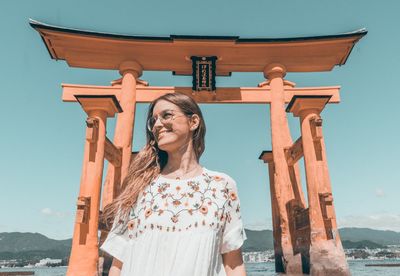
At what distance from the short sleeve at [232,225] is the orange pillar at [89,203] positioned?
21.3ft

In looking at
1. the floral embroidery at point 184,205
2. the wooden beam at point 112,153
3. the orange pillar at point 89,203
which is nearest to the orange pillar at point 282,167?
the wooden beam at point 112,153

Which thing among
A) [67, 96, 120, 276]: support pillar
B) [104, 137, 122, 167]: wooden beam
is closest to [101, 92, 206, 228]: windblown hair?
[67, 96, 120, 276]: support pillar

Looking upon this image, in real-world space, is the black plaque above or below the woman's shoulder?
above

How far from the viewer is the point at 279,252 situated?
35.9 ft

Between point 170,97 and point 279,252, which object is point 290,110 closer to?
point 279,252

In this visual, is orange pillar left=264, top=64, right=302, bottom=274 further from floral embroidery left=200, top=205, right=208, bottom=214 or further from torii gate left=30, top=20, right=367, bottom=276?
floral embroidery left=200, top=205, right=208, bottom=214

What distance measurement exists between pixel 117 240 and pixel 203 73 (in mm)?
8859

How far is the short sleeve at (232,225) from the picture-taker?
4.66 ft

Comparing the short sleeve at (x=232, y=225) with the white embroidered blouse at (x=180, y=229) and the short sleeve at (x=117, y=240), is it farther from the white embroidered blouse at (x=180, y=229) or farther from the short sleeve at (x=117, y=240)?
the short sleeve at (x=117, y=240)

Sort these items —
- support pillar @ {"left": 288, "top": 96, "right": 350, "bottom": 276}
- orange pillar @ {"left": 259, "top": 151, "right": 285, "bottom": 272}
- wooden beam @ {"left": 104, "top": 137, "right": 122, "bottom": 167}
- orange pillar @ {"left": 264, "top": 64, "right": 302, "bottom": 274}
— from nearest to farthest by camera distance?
support pillar @ {"left": 288, "top": 96, "right": 350, "bottom": 276} < wooden beam @ {"left": 104, "top": 137, "right": 122, "bottom": 167} < orange pillar @ {"left": 264, "top": 64, "right": 302, "bottom": 274} < orange pillar @ {"left": 259, "top": 151, "right": 285, "bottom": 272}

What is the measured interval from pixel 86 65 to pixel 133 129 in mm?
2547

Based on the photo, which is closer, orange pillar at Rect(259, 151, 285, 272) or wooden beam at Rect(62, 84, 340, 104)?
wooden beam at Rect(62, 84, 340, 104)

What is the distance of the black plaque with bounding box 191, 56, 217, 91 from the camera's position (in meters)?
9.94

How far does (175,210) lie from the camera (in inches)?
54.0
